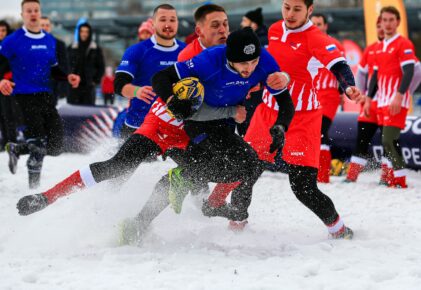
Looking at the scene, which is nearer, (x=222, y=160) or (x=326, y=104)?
(x=222, y=160)

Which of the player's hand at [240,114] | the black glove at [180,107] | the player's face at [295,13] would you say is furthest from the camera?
the player's face at [295,13]

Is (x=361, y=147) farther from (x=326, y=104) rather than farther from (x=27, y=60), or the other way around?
(x=27, y=60)

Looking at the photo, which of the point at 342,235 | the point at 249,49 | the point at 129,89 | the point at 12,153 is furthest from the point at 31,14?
the point at 342,235

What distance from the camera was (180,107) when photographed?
147 inches

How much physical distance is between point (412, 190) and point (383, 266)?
3.29 metres

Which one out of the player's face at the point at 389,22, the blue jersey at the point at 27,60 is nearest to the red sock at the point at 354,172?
the player's face at the point at 389,22

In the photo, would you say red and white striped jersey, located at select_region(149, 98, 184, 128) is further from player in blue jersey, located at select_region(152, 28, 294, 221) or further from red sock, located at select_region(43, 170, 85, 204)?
red sock, located at select_region(43, 170, 85, 204)

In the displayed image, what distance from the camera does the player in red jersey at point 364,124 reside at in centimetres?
718

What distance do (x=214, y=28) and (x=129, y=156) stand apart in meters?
1.16

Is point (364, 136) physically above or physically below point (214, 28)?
below

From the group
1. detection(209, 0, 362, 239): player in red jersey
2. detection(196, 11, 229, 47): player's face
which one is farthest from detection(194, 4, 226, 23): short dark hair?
detection(209, 0, 362, 239): player in red jersey

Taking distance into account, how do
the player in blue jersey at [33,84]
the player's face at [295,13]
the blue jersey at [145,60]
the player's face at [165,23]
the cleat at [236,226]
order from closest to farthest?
1. the player's face at [295,13]
2. the cleat at [236,226]
3. the blue jersey at [145,60]
4. the player's face at [165,23]
5. the player in blue jersey at [33,84]

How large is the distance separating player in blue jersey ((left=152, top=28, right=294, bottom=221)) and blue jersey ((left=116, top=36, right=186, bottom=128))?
1.09 metres

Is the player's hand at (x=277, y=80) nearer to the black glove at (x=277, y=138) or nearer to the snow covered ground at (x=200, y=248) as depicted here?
the black glove at (x=277, y=138)
